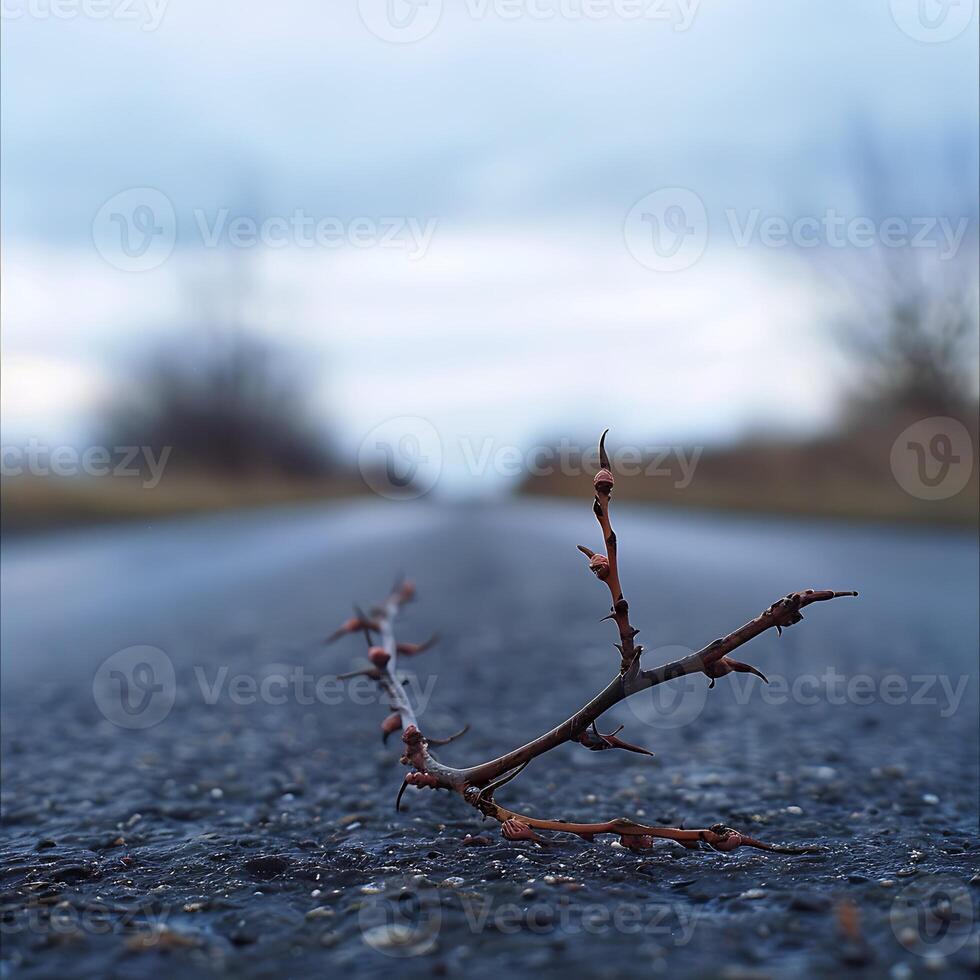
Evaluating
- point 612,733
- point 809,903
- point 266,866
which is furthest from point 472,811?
point 809,903

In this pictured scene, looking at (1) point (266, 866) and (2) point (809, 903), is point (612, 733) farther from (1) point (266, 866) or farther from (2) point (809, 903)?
(1) point (266, 866)

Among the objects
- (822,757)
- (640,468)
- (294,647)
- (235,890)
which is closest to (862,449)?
(640,468)

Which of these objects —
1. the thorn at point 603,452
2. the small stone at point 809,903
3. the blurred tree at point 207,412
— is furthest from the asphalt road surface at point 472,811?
the blurred tree at point 207,412

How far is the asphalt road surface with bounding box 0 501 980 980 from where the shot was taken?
1.89 m

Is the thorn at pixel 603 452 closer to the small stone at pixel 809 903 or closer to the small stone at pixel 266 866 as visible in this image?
the small stone at pixel 809 903

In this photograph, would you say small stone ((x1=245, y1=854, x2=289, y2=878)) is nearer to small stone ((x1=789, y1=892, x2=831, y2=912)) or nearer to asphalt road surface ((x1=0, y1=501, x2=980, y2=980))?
asphalt road surface ((x1=0, y1=501, x2=980, y2=980))

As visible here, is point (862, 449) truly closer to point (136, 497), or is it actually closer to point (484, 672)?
point (136, 497)

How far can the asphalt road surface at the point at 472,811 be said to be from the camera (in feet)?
6.20

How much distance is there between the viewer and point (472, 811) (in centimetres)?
288

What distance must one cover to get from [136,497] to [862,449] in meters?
19.0

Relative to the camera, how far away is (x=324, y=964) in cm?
184

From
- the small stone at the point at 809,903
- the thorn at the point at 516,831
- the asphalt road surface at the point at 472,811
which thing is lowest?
the asphalt road surface at the point at 472,811

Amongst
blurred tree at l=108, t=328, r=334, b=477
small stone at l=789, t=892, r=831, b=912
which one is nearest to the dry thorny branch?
small stone at l=789, t=892, r=831, b=912

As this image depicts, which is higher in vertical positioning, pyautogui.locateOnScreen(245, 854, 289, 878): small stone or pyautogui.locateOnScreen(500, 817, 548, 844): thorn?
pyautogui.locateOnScreen(500, 817, 548, 844): thorn
